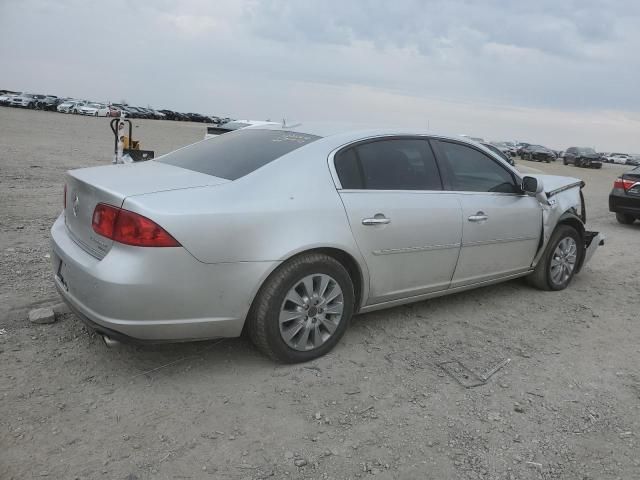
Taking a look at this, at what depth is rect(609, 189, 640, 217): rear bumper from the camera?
1027 centimetres

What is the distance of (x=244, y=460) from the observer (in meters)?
2.61

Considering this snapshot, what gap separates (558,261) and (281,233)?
3348mm

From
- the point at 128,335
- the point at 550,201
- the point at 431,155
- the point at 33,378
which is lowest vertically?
the point at 33,378

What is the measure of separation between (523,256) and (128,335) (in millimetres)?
3482

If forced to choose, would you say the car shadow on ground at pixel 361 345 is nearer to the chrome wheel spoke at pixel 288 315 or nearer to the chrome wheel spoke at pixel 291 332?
the chrome wheel spoke at pixel 291 332

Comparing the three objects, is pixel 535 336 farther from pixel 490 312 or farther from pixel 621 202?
pixel 621 202

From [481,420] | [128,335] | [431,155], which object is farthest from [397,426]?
[431,155]

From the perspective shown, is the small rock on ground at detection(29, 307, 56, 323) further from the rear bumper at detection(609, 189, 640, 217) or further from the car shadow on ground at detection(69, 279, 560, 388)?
the rear bumper at detection(609, 189, 640, 217)

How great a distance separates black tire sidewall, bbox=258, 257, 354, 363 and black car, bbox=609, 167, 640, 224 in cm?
872

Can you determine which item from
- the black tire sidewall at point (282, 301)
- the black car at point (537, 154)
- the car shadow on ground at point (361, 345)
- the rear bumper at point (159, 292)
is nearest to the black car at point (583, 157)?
the black car at point (537, 154)

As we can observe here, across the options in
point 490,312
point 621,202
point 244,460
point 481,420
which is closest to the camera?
point 244,460

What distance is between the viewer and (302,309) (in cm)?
341

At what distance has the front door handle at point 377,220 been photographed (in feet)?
11.9

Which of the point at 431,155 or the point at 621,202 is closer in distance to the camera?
the point at 431,155
